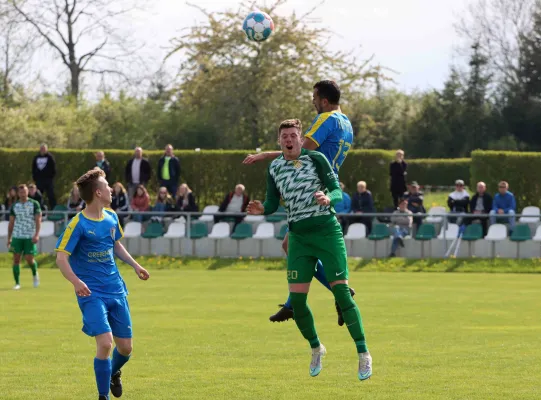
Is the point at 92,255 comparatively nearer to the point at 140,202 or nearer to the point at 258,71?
the point at 140,202

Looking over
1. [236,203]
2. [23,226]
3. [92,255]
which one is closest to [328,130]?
[92,255]

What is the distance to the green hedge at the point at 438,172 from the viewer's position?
51750 millimetres

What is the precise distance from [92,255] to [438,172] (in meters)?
44.2

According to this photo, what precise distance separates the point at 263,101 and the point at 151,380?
1521 inches

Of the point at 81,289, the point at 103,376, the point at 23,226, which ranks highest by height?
the point at 81,289

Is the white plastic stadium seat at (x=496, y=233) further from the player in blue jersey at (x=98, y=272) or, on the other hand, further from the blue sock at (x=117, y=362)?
the player in blue jersey at (x=98, y=272)

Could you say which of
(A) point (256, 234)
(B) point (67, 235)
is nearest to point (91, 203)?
(B) point (67, 235)

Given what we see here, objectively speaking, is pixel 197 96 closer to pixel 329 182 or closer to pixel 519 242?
pixel 519 242

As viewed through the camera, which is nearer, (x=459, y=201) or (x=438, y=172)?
(x=459, y=201)

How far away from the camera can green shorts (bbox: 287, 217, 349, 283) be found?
9469 millimetres

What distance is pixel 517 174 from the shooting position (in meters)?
32.3

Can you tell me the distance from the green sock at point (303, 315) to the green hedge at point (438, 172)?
138ft

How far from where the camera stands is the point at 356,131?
62.1 meters

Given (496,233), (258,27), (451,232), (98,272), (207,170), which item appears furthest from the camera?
(207,170)
